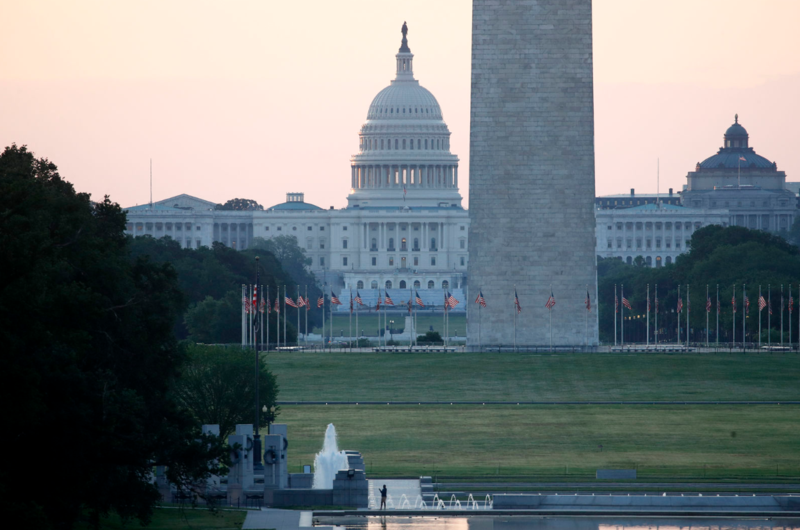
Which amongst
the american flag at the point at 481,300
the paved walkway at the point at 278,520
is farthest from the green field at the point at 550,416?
the paved walkway at the point at 278,520

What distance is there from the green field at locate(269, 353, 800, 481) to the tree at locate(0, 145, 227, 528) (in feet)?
33.5

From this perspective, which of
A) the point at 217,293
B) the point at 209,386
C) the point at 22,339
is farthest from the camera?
the point at 217,293

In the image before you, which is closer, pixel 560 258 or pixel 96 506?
pixel 96 506

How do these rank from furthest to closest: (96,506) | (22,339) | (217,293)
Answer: (217,293)
(96,506)
(22,339)

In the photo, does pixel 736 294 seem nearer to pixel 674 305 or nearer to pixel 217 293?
pixel 674 305

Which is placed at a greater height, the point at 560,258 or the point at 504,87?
the point at 504,87

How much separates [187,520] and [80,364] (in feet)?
16.1

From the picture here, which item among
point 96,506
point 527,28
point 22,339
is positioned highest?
point 527,28

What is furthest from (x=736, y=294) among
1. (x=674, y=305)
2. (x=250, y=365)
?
(x=250, y=365)

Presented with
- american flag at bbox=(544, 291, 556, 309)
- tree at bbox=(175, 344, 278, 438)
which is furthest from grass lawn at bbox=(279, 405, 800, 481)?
american flag at bbox=(544, 291, 556, 309)

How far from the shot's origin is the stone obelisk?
296ft

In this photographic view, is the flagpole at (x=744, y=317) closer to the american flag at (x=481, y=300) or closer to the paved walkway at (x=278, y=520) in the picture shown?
the american flag at (x=481, y=300)

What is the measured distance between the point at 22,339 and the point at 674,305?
8558cm

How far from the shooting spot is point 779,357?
91.5 meters
